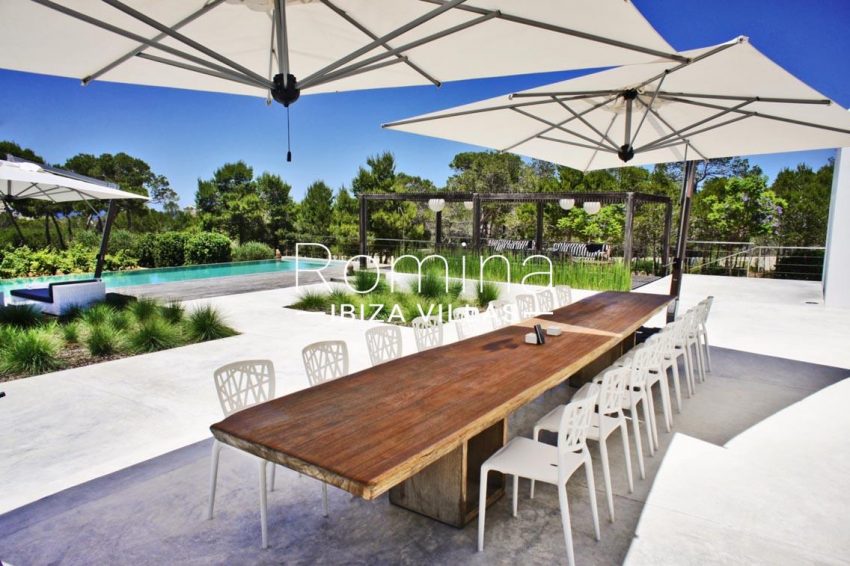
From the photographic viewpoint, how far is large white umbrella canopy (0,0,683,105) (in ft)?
9.01

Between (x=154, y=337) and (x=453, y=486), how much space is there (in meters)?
4.61

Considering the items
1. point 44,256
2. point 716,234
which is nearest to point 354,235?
point 44,256

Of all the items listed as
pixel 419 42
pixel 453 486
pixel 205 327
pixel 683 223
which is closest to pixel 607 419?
pixel 453 486

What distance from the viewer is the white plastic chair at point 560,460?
2.12 m

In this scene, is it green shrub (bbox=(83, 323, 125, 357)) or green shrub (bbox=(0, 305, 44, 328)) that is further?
green shrub (bbox=(0, 305, 44, 328))

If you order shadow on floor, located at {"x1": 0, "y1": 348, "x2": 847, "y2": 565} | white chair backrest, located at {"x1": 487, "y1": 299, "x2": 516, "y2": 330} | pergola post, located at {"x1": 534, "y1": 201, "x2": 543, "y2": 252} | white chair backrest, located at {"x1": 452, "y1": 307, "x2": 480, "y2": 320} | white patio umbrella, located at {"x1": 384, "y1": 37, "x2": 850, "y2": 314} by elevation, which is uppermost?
white patio umbrella, located at {"x1": 384, "y1": 37, "x2": 850, "y2": 314}

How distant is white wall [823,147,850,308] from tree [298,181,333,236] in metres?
17.7

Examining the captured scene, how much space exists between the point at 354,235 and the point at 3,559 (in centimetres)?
1869

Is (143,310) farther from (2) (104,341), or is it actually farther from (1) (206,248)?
(1) (206,248)

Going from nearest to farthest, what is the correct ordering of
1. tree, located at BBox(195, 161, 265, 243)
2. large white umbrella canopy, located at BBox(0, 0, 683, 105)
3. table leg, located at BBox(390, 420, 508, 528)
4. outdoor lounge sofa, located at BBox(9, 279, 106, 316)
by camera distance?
table leg, located at BBox(390, 420, 508, 528) → large white umbrella canopy, located at BBox(0, 0, 683, 105) → outdoor lounge sofa, located at BBox(9, 279, 106, 316) → tree, located at BBox(195, 161, 265, 243)

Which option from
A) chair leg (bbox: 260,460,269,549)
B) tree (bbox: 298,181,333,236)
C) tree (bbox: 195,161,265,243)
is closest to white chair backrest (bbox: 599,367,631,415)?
chair leg (bbox: 260,460,269,549)

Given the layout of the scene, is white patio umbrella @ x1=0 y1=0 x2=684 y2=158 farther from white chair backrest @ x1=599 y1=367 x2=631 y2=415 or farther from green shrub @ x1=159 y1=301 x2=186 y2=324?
green shrub @ x1=159 y1=301 x2=186 y2=324

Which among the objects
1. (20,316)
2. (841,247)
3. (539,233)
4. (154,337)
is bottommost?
(154,337)

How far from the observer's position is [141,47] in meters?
3.32
